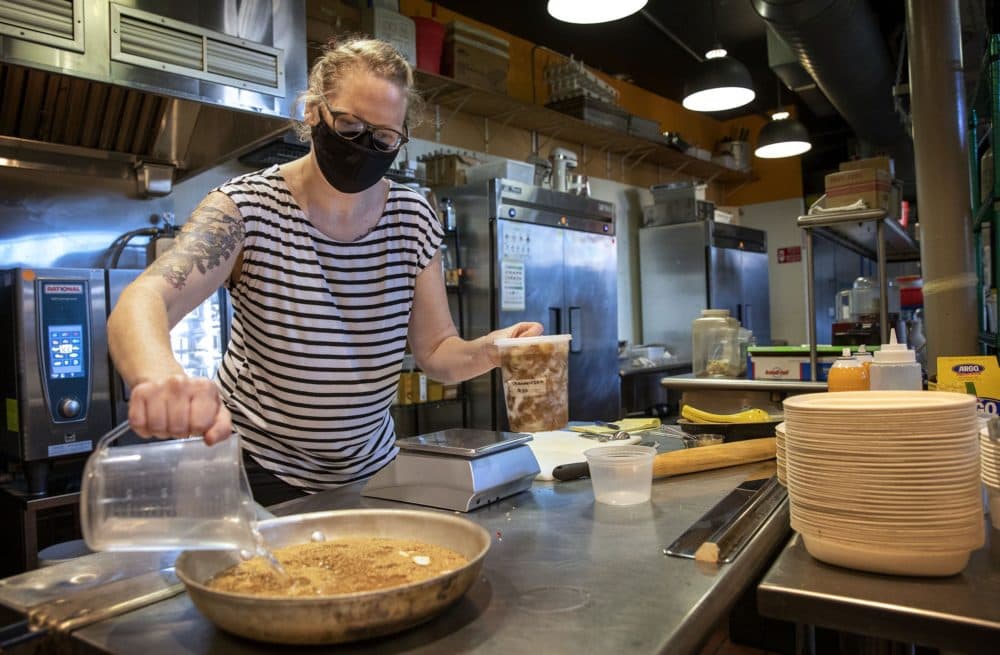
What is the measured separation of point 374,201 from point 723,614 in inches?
51.8

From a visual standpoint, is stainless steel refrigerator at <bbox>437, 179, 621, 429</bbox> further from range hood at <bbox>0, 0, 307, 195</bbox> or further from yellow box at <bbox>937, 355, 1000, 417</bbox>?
yellow box at <bbox>937, 355, 1000, 417</bbox>

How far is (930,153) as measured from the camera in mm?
3164

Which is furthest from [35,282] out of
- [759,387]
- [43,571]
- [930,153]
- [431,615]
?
[930,153]

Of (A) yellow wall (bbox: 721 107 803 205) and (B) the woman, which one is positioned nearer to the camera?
(B) the woman

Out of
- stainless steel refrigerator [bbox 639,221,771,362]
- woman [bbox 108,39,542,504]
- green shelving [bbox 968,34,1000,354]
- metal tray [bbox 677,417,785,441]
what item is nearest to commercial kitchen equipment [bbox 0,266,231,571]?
woman [bbox 108,39,542,504]

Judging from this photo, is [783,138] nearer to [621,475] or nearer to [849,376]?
[849,376]

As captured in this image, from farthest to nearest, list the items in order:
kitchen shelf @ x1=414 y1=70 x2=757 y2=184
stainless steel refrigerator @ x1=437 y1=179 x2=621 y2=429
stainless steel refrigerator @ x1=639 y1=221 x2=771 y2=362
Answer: stainless steel refrigerator @ x1=639 y1=221 x2=771 y2=362 < kitchen shelf @ x1=414 y1=70 x2=757 y2=184 < stainless steel refrigerator @ x1=437 y1=179 x2=621 y2=429

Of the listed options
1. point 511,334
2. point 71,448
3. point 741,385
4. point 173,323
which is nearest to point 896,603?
point 511,334

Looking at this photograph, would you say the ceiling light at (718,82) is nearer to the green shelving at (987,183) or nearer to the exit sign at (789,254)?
the green shelving at (987,183)

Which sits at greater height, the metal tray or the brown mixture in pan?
the metal tray

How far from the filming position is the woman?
164 cm

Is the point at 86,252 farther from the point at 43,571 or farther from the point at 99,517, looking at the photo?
the point at 99,517

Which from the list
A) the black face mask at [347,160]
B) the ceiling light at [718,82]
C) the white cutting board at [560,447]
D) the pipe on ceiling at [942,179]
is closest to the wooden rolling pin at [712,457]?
the white cutting board at [560,447]

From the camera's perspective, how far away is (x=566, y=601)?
2.97 ft
